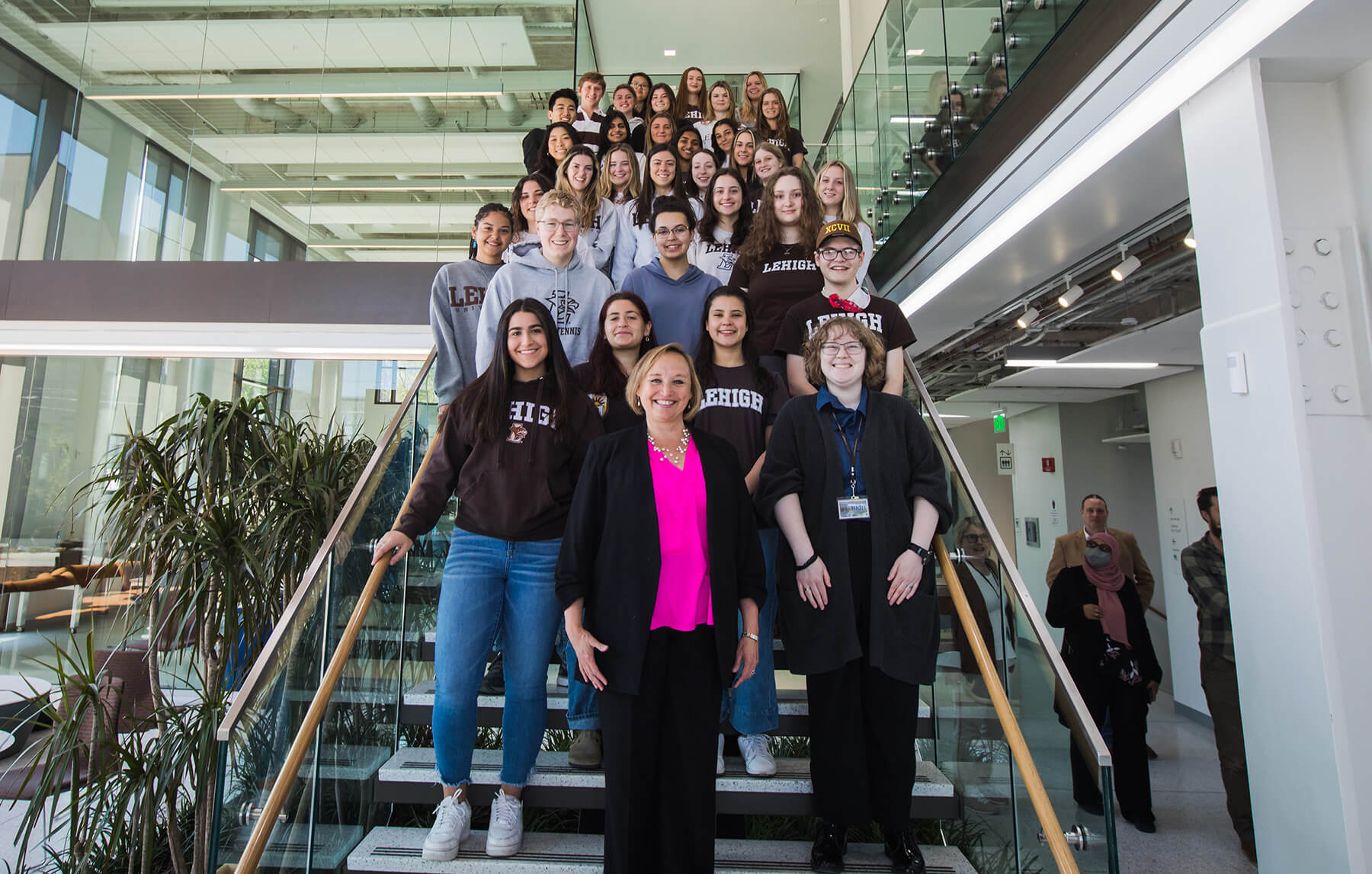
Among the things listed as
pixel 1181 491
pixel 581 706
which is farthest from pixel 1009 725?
pixel 1181 491

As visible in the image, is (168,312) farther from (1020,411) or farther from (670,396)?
(1020,411)

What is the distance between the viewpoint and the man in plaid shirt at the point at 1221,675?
3609 millimetres

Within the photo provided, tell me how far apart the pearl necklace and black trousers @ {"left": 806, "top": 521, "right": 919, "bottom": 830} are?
54 cm

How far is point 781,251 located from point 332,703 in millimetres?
2430

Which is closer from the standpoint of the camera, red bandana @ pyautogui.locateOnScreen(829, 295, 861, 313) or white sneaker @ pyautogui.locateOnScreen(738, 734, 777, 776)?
white sneaker @ pyautogui.locateOnScreen(738, 734, 777, 776)

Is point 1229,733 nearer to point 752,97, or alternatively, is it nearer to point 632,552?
point 632,552

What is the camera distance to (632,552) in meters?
1.80

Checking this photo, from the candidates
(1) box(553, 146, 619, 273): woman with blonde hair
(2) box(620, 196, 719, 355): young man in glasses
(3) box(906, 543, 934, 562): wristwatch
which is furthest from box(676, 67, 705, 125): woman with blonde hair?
(3) box(906, 543, 934, 562): wristwatch

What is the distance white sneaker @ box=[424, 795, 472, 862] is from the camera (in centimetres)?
198

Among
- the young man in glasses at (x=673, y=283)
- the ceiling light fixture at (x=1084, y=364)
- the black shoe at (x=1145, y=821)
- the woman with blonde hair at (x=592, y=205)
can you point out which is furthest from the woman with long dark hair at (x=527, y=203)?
the black shoe at (x=1145, y=821)

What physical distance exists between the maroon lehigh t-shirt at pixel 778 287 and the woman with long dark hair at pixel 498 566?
A: 1.08 metres

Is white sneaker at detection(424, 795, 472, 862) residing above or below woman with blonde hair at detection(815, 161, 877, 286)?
below

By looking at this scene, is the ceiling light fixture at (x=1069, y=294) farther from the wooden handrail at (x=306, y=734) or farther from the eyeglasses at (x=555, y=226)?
the wooden handrail at (x=306, y=734)

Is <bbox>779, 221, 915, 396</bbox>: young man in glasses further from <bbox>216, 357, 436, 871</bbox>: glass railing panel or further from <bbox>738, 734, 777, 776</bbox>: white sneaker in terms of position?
<bbox>216, 357, 436, 871</bbox>: glass railing panel
